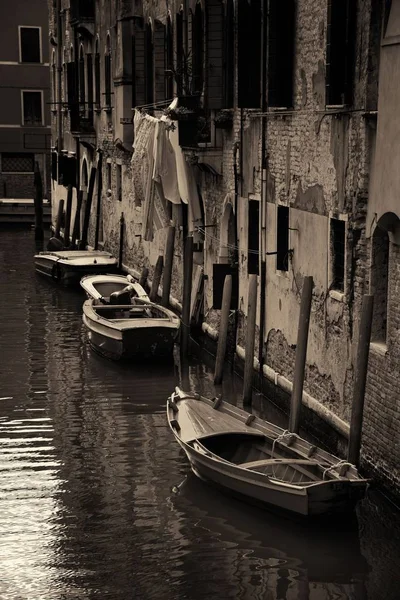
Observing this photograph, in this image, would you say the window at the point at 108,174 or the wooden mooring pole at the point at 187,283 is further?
the window at the point at 108,174

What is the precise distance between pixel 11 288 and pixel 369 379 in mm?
13666


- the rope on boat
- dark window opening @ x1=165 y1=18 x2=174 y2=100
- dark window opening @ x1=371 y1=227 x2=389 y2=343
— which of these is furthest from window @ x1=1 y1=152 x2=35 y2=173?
the rope on boat

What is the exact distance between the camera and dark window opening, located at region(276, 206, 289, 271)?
12.2 meters

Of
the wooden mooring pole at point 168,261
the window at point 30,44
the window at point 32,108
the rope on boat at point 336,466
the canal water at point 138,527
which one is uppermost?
the window at point 30,44

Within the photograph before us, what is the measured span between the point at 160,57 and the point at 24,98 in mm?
19995

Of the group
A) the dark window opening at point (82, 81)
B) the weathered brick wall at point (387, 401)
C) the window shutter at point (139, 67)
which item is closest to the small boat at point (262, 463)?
the weathered brick wall at point (387, 401)

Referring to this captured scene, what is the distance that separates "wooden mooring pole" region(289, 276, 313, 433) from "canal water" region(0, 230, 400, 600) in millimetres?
1001

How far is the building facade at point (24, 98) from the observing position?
36969 mm

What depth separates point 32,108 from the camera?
37.8 meters

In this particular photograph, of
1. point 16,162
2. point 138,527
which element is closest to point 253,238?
point 138,527

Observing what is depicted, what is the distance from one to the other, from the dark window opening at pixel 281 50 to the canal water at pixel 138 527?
3.40 metres

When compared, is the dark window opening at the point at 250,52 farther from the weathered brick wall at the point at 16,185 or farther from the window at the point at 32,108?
the window at the point at 32,108

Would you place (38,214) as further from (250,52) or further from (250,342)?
(250,342)

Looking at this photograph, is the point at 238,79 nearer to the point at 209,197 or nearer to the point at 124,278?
the point at 209,197
